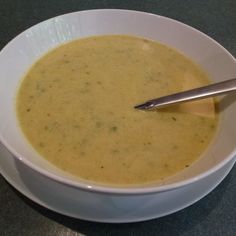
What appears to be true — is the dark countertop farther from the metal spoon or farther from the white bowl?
the metal spoon

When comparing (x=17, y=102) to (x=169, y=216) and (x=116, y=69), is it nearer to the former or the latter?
(x=116, y=69)

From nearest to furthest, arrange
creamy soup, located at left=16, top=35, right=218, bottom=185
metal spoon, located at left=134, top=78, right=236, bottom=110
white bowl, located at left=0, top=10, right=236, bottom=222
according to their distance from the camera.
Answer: white bowl, located at left=0, top=10, right=236, bottom=222 → creamy soup, located at left=16, top=35, right=218, bottom=185 → metal spoon, located at left=134, top=78, right=236, bottom=110

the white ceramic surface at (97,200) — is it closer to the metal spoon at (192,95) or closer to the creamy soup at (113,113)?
the creamy soup at (113,113)

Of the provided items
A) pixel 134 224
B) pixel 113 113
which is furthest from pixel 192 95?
pixel 134 224

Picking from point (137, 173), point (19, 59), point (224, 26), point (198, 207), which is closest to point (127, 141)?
point (137, 173)

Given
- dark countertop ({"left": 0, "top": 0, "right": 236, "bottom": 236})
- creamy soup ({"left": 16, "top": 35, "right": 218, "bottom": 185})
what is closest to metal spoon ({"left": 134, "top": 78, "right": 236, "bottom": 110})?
creamy soup ({"left": 16, "top": 35, "right": 218, "bottom": 185})

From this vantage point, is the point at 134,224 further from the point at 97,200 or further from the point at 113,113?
the point at 113,113
